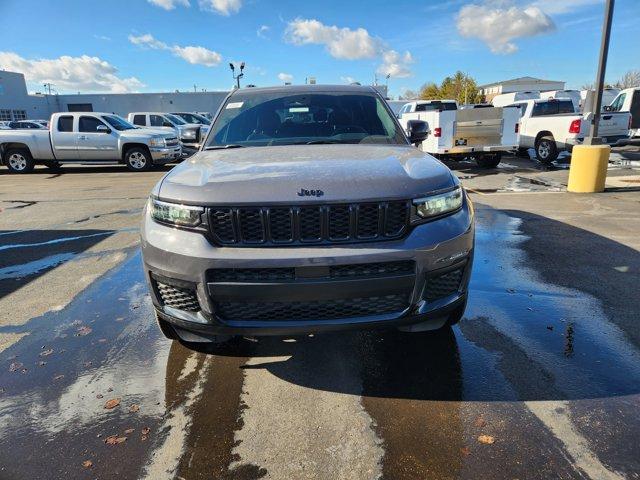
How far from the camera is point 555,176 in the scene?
12.3 m

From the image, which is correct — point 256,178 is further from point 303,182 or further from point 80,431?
point 80,431

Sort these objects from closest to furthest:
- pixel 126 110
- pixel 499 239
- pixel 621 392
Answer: pixel 621 392 → pixel 499 239 → pixel 126 110

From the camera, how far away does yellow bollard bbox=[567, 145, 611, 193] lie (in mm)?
8984

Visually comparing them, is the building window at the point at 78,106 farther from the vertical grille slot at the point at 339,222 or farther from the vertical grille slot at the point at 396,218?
the vertical grille slot at the point at 396,218

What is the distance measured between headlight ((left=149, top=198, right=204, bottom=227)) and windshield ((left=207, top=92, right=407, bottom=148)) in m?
1.26

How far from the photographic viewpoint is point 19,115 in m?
50.6

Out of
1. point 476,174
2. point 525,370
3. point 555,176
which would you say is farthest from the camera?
point 476,174

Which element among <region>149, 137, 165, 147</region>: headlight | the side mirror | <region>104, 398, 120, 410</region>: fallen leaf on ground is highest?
the side mirror

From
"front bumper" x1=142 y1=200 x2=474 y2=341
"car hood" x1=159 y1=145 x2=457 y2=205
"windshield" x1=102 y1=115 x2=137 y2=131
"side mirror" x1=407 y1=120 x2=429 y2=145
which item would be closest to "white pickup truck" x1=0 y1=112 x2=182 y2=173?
"windshield" x1=102 y1=115 x2=137 y2=131

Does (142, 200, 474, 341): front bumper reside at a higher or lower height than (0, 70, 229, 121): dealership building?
lower

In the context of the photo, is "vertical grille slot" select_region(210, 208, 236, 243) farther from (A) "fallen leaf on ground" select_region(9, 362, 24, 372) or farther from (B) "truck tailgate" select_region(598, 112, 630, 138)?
(B) "truck tailgate" select_region(598, 112, 630, 138)

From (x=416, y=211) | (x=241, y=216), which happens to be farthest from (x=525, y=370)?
(x=241, y=216)

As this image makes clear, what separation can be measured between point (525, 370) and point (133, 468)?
7.82ft

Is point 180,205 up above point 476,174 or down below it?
above
